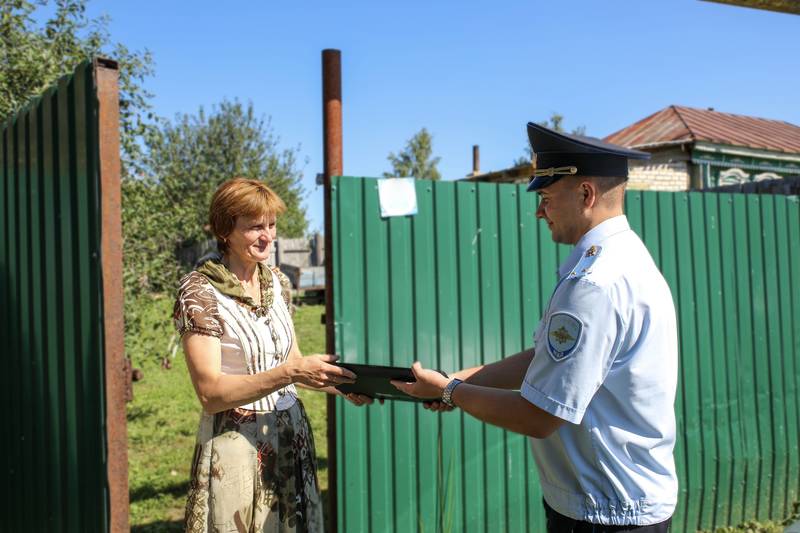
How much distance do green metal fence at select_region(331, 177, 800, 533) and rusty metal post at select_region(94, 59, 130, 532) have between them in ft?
4.06

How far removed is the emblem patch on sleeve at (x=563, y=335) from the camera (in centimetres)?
180

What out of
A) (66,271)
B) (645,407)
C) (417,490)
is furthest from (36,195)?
(645,407)

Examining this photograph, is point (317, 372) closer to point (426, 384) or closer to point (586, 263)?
point (426, 384)

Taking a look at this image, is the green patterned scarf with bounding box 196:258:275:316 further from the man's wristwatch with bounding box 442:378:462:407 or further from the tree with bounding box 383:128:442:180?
the tree with bounding box 383:128:442:180

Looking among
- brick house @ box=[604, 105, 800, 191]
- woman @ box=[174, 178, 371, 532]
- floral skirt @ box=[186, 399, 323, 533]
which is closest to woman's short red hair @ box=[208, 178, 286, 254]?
woman @ box=[174, 178, 371, 532]

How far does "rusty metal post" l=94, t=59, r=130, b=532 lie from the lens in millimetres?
2438

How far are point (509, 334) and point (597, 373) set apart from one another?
2.34 meters

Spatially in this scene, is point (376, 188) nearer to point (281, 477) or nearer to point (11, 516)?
point (281, 477)

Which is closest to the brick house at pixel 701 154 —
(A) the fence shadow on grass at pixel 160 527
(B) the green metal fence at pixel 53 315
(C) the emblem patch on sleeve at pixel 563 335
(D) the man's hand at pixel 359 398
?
(A) the fence shadow on grass at pixel 160 527

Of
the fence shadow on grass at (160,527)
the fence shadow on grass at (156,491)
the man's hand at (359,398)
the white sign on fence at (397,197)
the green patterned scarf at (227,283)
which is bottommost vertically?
the fence shadow on grass at (160,527)

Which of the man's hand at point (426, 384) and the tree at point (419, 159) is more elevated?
the tree at point (419, 159)

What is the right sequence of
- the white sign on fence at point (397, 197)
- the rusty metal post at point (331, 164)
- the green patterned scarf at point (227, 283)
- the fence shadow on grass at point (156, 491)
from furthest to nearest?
the fence shadow on grass at point (156, 491) → the white sign on fence at point (397, 197) → the rusty metal post at point (331, 164) → the green patterned scarf at point (227, 283)

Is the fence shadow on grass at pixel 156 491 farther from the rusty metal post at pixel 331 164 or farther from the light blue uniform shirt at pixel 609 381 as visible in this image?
the light blue uniform shirt at pixel 609 381

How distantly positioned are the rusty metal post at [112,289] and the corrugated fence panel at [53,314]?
39mm
